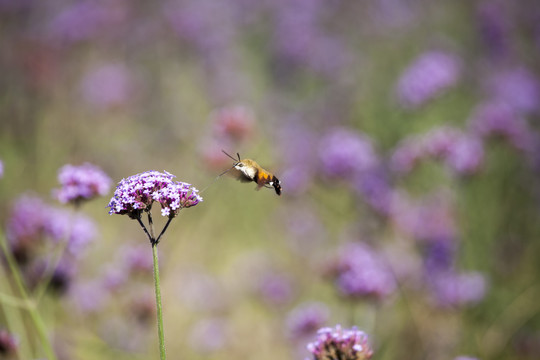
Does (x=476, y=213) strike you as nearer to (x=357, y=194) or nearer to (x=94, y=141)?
(x=357, y=194)

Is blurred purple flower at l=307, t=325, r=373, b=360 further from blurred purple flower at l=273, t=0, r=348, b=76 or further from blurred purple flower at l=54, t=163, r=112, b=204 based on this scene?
blurred purple flower at l=273, t=0, r=348, b=76

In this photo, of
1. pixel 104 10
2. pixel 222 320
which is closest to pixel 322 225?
pixel 222 320

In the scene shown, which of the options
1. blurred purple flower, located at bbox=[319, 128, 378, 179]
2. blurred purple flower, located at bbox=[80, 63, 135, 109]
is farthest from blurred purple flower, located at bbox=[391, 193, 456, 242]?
blurred purple flower, located at bbox=[80, 63, 135, 109]

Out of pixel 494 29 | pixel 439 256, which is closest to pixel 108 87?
pixel 494 29

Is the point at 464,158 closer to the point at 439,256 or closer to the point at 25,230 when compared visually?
the point at 439,256

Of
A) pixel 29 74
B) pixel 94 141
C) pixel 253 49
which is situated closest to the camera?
pixel 29 74

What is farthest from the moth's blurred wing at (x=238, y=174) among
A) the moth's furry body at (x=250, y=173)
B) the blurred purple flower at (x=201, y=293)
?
the blurred purple flower at (x=201, y=293)
